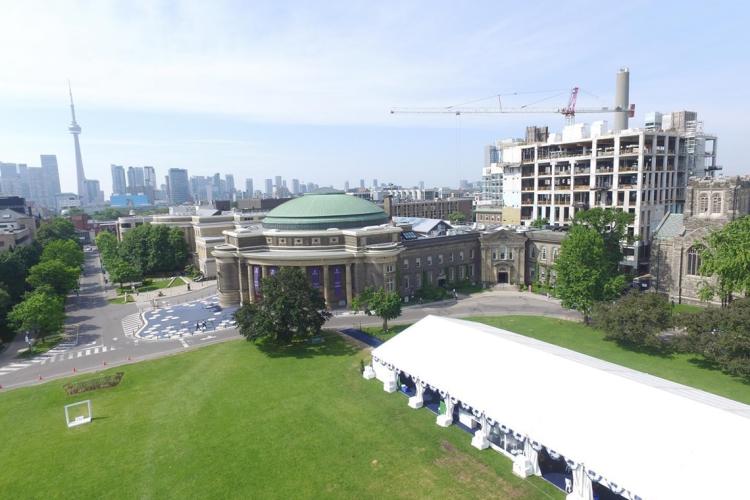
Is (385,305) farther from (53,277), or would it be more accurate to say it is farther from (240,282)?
(53,277)

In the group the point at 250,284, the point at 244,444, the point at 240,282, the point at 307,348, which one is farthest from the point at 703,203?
the point at 240,282

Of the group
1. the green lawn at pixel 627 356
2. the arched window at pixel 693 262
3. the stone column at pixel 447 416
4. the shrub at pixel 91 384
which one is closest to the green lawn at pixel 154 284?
the shrub at pixel 91 384

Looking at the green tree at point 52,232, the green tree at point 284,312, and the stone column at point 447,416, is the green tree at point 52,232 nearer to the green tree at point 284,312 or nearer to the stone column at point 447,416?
the green tree at point 284,312

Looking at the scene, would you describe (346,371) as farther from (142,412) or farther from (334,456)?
(142,412)

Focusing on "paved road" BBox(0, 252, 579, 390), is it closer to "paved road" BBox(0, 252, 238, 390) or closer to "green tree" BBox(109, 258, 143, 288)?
"paved road" BBox(0, 252, 238, 390)

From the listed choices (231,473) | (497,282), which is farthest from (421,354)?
(497,282)
